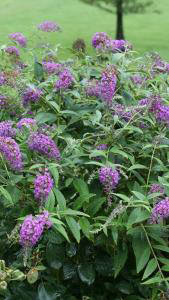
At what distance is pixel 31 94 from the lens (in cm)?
219

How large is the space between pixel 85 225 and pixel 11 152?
30 centimetres

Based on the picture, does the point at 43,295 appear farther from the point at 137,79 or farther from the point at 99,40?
the point at 99,40

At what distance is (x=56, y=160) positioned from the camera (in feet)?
6.03

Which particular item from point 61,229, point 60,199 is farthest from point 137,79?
point 61,229

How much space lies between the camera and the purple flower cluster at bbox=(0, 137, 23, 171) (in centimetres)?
172

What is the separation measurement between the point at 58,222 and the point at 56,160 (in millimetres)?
283

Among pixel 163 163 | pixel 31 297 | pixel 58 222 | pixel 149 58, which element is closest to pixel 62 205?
pixel 58 222

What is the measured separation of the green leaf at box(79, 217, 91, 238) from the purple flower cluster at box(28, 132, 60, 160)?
21 centimetres

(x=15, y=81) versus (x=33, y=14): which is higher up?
(x=15, y=81)

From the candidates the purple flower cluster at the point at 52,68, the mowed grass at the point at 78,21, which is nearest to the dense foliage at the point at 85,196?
the purple flower cluster at the point at 52,68

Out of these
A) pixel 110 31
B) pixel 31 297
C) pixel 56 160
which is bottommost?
pixel 110 31

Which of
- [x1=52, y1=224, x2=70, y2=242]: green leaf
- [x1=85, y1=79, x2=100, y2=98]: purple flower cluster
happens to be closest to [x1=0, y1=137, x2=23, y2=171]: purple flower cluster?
[x1=52, y1=224, x2=70, y2=242]: green leaf

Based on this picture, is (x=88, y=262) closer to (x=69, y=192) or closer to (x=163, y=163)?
(x=69, y=192)

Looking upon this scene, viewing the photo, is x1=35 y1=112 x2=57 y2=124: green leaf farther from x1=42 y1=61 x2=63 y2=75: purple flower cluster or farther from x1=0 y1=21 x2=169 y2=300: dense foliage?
x1=42 y1=61 x2=63 y2=75: purple flower cluster
